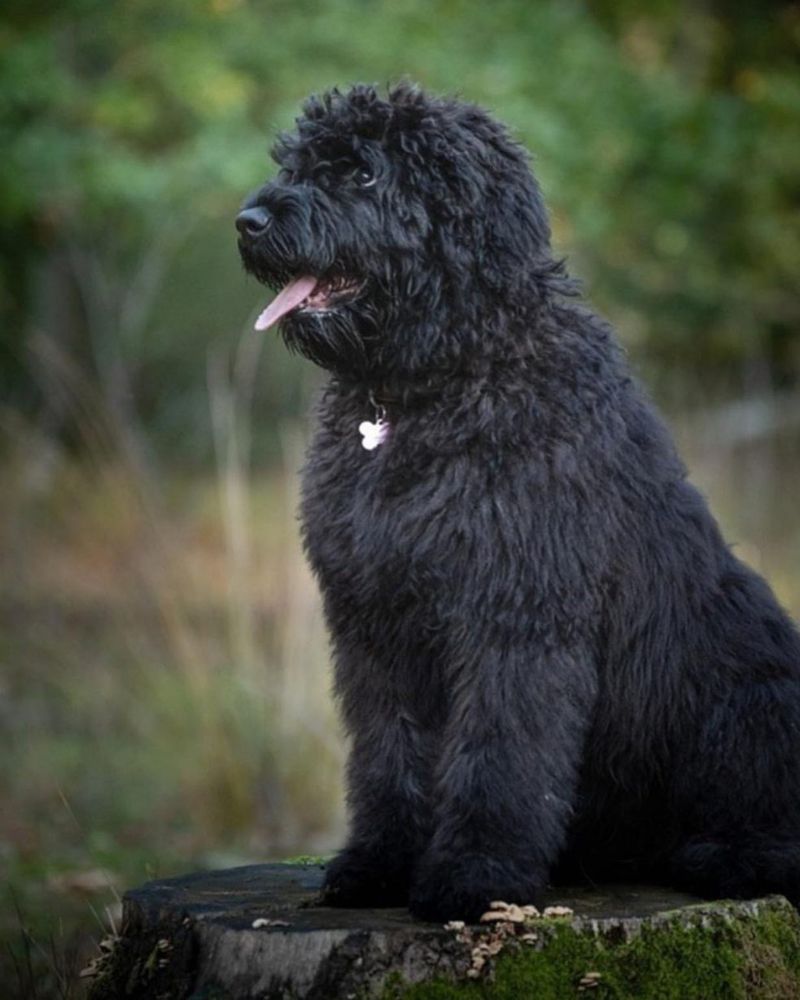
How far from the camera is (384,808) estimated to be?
13.3 feet

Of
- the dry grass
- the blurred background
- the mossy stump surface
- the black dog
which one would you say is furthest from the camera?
the blurred background

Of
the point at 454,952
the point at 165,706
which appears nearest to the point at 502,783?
the point at 454,952

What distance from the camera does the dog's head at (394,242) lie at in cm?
389

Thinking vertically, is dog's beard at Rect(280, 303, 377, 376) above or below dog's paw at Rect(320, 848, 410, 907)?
above

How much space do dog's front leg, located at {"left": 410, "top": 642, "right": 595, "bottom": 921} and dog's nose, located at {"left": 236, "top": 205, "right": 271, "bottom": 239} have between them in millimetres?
1128

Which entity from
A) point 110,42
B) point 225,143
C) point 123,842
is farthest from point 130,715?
point 110,42

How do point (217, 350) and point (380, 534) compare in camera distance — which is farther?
point (217, 350)

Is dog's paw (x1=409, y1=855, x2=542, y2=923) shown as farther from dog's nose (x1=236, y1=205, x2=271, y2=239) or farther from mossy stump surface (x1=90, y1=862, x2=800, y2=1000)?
dog's nose (x1=236, y1=205, x2=271, y2=239)

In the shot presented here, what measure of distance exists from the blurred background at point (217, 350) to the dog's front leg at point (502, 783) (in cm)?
127

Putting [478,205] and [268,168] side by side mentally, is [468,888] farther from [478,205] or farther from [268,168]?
[268,168]

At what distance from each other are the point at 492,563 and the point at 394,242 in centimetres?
81

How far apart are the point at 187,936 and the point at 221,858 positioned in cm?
386

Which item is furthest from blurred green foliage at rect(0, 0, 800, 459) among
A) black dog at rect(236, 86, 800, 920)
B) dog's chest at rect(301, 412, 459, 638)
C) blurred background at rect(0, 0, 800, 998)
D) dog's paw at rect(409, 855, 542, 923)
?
dog's paw at rect(409, 855, 542, 923)

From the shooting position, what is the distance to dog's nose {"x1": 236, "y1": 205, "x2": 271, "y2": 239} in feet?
12.7
